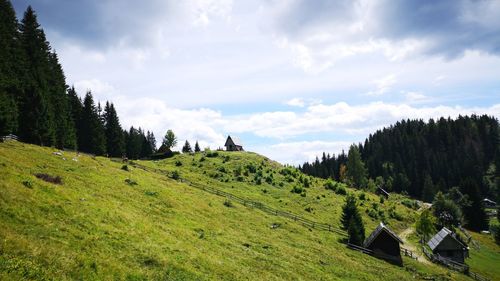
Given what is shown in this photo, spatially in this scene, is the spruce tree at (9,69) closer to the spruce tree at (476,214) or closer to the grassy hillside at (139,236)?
the grassy hillside at (139,236)

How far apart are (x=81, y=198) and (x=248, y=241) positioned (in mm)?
17271

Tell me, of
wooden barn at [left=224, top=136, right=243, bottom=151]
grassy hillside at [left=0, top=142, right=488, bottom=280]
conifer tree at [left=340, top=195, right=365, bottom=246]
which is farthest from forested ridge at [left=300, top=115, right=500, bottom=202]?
grassy hillside at [left=0, top=142, right=488, bottom=280]

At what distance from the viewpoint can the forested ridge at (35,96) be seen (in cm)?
4862

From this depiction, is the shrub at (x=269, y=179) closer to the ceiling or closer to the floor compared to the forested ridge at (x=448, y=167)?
closer to the floor

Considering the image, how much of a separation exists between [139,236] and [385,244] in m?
38.9

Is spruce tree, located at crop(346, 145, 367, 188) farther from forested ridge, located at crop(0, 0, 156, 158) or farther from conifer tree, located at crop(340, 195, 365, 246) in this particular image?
forested ridge, located at crop(0, 0, 156, 158)

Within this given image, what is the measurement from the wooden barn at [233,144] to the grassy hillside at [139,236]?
234ft

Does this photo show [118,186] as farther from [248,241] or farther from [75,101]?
[75,101]

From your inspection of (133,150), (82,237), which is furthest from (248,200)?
(133,150)

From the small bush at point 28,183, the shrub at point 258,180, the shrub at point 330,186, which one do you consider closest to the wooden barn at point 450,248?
the shrub at point 330,186

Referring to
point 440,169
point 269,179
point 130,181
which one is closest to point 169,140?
point 269,179

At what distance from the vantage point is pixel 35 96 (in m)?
52.5

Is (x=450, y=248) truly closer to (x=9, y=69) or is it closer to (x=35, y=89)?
(x=35, y=89)

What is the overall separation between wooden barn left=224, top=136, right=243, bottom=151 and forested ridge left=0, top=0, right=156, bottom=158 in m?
52.4
